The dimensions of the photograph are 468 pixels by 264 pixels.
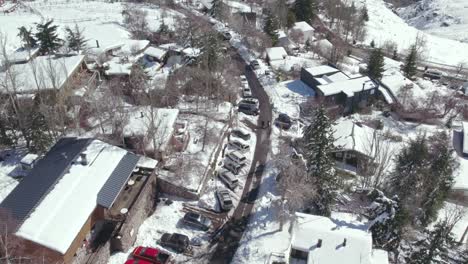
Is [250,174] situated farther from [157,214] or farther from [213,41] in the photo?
[213,41]

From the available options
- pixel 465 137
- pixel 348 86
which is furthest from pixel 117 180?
pixel 465 137

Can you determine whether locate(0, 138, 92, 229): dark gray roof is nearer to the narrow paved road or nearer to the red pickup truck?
the red pickup truck

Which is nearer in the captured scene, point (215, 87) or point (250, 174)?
point (250, 174)

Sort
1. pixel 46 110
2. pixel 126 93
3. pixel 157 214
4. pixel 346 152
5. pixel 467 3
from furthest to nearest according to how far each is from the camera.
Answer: pixel 467 3, pixel 126 93, pixel 346 152, pixel 46 110, pixel 157 214

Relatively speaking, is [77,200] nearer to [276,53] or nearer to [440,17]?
[276,53]

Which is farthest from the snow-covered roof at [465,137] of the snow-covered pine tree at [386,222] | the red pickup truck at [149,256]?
the red pickup truck at [149,256]

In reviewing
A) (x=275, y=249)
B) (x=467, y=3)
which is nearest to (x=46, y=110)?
(x=275, y=249)
